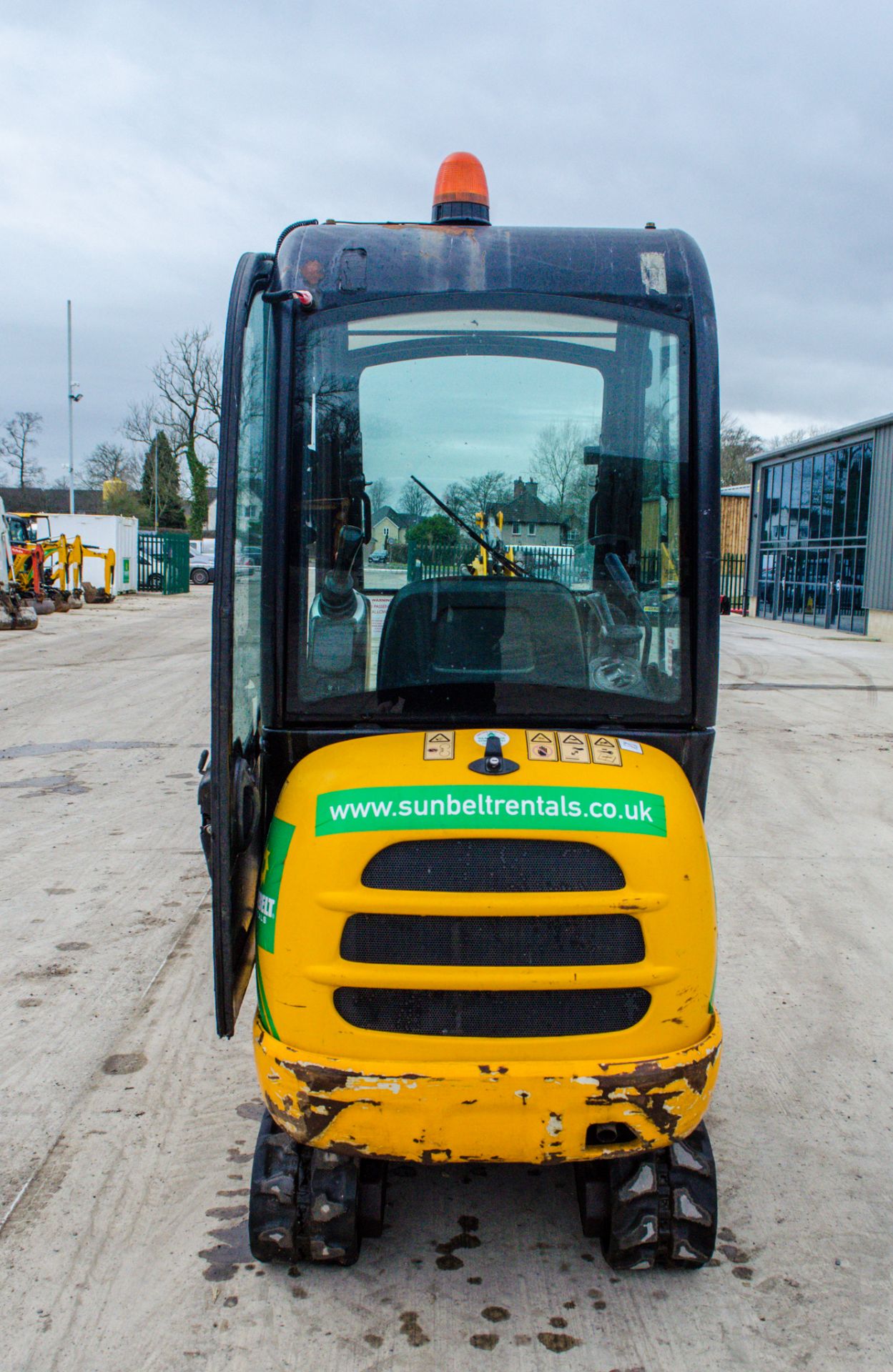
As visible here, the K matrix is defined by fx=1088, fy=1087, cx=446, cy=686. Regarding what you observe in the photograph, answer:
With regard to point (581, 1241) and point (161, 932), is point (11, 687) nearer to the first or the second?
point (161, 932)

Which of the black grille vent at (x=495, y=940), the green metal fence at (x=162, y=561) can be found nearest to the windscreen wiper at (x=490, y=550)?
the black grille vent at (x=495, y=940)

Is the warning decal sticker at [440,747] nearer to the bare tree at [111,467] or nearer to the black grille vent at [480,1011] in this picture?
the black grille vent at [480,1011]

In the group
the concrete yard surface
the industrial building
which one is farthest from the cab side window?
the industrial building

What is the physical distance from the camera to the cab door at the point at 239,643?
7.95ft

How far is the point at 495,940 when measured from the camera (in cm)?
249

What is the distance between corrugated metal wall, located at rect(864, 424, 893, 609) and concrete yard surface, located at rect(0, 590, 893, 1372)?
887 inches

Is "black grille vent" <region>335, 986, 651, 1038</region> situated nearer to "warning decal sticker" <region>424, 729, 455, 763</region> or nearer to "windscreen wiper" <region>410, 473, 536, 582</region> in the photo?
"warning decal sticker" <region>424, 729, 455, 763</region>

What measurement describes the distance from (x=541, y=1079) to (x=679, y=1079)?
0.33 meters

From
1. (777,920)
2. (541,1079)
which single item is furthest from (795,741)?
(541,1079)

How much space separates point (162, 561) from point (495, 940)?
37593 millimetres

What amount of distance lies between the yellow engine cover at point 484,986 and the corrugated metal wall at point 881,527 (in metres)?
26.6

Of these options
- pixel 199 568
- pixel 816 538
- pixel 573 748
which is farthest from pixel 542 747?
pixel 199 568

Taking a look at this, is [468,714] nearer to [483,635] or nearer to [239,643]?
[483,635]

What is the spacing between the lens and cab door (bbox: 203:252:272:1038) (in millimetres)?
2424
